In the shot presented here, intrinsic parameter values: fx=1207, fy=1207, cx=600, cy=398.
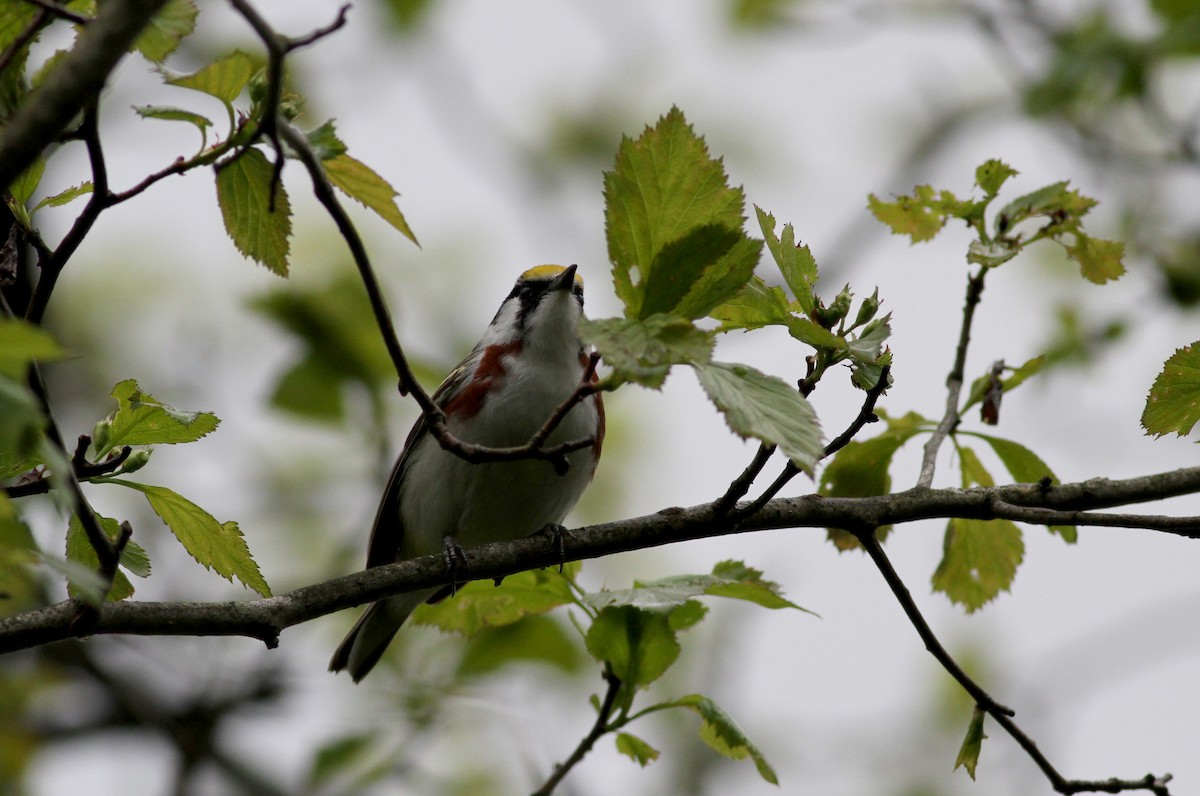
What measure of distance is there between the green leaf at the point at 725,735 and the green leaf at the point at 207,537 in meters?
1.22

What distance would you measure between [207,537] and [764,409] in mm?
1374

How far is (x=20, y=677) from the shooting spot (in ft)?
22.6

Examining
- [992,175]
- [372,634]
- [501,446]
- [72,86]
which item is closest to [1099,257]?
[992,175]

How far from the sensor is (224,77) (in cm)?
242

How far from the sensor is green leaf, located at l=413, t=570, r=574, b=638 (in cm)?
351

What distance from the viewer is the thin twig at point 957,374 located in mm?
3490

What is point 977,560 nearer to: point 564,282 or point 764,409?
point 764,409

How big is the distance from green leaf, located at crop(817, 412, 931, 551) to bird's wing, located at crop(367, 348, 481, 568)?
86.6 inches

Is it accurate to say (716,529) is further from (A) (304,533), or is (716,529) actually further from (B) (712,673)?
(A) (304,533)

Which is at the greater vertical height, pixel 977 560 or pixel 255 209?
pixel 977 560

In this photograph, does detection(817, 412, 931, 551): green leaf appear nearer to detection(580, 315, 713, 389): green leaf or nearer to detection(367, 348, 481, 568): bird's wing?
detection(580, 315, 713, 389): green leaf

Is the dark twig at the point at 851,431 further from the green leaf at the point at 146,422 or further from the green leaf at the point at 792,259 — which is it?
the green leaf at the point at 146,422

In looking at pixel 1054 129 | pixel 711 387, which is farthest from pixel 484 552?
pixel 1054 129

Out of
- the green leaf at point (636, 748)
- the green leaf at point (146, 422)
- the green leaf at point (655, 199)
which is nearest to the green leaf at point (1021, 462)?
the green leaf at point (636, 748)
